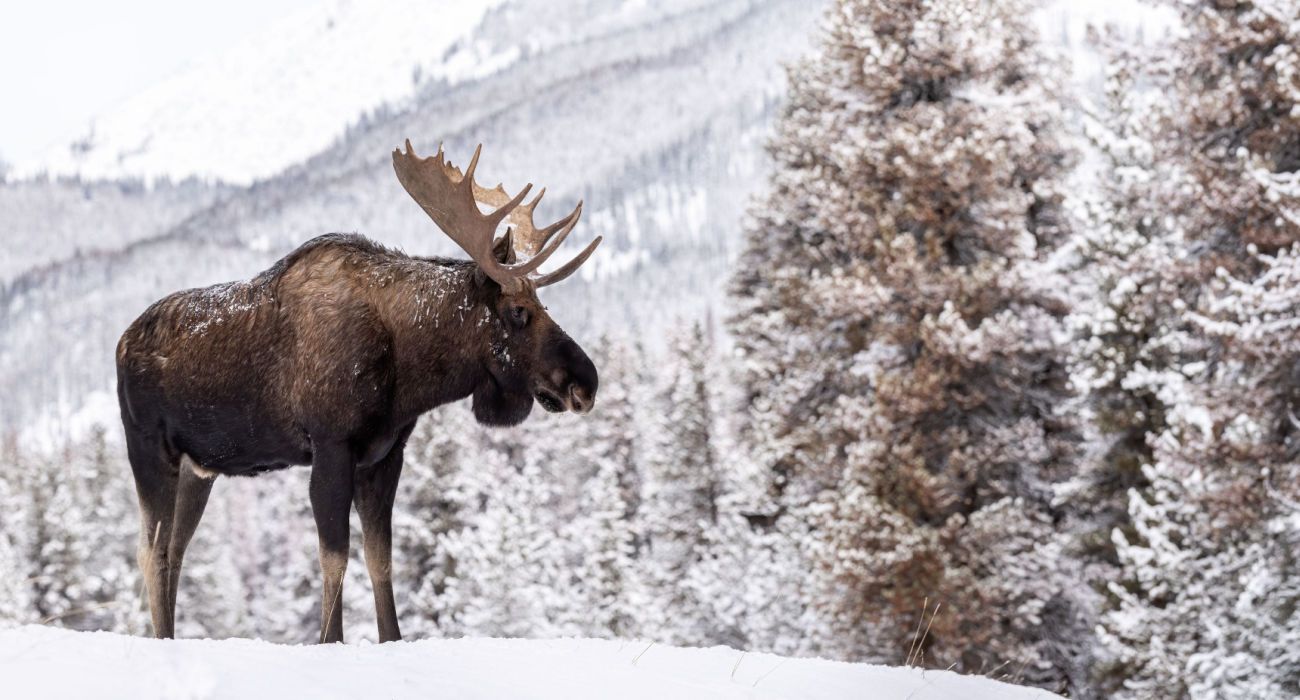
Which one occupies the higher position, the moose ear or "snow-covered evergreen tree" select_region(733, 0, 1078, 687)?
the moose ear

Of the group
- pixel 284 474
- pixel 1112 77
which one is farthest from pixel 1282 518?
pixel 284 474

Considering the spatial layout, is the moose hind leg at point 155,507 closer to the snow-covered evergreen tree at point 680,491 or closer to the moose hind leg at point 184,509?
the moose hind leg at point 184,509

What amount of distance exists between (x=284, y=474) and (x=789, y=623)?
32016 mm

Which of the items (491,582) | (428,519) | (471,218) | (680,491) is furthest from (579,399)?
(428,519)

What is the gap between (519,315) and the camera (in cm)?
674

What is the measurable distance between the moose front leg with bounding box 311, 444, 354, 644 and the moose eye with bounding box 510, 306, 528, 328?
42.3 inches

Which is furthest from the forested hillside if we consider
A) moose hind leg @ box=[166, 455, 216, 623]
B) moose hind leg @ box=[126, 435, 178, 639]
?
moose hind leg @ box=[126, 435, 178, 639]

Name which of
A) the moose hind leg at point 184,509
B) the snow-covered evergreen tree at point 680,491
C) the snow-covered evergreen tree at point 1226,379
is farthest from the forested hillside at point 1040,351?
the snow-covered evergreen tree at point 680,491

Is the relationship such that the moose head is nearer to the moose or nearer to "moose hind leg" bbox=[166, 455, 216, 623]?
the moose

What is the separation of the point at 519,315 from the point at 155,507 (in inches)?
84.0

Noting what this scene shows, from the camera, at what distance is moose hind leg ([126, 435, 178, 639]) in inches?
266

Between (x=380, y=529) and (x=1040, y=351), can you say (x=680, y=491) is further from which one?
Answer: (x=380, y=529)

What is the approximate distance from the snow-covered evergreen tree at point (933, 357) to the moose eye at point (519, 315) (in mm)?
9204

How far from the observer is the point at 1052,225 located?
765 inches
